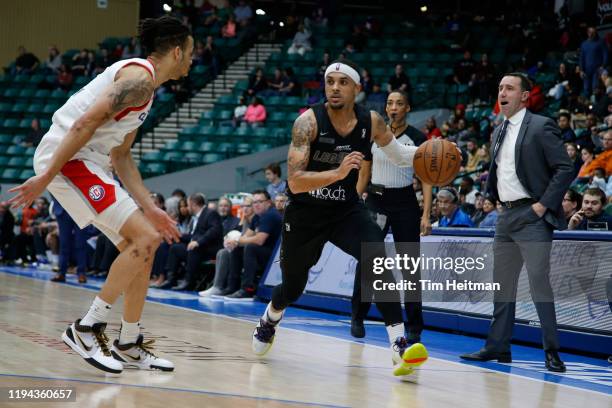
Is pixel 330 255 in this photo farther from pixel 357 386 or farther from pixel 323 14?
pixel 323 14

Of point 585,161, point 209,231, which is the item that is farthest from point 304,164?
point 585,161

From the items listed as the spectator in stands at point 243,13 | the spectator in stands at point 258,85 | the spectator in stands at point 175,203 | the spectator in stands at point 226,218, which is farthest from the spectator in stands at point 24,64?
the spectator in stands at point 226,218

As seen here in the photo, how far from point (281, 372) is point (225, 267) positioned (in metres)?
7.18

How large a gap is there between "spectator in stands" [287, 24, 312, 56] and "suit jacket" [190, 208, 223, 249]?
12.8 metres

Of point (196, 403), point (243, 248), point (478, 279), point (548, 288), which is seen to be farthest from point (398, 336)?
point (243, 248)

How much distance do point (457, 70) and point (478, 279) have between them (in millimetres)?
13300

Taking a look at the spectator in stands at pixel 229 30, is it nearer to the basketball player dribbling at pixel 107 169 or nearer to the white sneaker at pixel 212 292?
the white sneaker at pixel 212 292

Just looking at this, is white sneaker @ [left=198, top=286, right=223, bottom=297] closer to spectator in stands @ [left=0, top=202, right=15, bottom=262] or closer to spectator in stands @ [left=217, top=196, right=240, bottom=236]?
spectator in stands @ [left=217, top=196, right=240, bottom=236]

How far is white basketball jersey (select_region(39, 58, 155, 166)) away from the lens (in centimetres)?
549

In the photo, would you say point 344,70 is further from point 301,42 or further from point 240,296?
point 301,42

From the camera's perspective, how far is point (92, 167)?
554cm

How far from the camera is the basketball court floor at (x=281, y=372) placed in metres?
5.05

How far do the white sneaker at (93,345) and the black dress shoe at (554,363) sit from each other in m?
3.21

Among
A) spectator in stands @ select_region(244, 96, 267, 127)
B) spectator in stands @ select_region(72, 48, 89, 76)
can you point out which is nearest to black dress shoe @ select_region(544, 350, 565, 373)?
spectator in stands @ select_region(244, 96, 267, 127)
